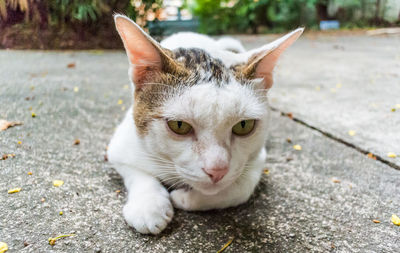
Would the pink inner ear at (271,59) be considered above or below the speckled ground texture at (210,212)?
above

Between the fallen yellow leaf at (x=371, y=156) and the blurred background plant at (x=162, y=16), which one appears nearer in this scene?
the blurred background plant at (x=162, y=16)

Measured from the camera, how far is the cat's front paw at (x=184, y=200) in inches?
61.8

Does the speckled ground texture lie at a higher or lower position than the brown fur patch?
lower

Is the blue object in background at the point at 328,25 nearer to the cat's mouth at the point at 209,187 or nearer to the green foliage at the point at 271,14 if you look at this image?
the green foliage at the point at 271,14

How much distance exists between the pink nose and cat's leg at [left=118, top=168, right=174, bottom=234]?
1.00 feet

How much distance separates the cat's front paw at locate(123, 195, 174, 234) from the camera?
139cm

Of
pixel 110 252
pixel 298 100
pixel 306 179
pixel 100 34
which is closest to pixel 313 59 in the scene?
pixel 298 100

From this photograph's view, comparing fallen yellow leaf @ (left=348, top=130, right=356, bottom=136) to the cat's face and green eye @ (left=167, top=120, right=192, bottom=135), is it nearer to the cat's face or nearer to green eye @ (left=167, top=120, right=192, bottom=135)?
the cat's face

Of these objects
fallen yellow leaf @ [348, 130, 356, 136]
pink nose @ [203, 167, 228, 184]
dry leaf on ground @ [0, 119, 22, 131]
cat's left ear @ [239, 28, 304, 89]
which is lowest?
fallen yellow leaf @ [348, 130, 356, 136]

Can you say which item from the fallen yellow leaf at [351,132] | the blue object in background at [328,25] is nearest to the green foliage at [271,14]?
the blue object in background at [328,25]

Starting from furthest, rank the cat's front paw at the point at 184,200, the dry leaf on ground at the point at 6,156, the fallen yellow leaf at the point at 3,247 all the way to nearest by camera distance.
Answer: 1. the dry leaf on ground at the point at 6,156
2. the cat's front paw at the point at 184,200
3. the fallen yellow leaf at the point at 3,247

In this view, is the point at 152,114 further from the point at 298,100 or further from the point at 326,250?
the point at 298,100

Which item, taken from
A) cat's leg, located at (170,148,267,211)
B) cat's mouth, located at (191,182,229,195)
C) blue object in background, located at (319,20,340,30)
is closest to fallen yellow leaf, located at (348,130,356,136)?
cat's leg, located at (170,148,267,211)

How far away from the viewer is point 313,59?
22.0ft
